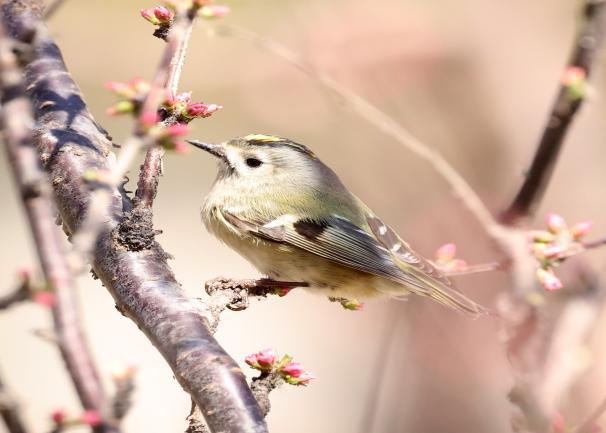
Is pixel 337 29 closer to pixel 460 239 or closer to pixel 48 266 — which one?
pixel 460 239

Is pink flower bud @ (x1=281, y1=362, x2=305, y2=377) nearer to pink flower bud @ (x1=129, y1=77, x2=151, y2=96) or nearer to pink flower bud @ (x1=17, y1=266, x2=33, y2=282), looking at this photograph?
pink flower bud @ (x1=129, y1=77, x2=151, y2=96)

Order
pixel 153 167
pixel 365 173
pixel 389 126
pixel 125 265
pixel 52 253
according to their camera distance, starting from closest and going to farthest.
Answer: pixel 52 253 → pixel 389 126 → pixel 125 265 → pixel 153 167 → pixel 365 173

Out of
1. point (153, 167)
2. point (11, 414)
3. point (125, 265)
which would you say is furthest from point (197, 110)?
point (11, 414)

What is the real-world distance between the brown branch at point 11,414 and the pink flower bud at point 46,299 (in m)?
0.07

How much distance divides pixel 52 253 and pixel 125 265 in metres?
0.89

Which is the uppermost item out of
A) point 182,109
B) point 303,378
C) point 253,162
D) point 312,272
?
point 253,162

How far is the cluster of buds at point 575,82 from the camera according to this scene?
0.82 meters

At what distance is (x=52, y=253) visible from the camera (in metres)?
0.60

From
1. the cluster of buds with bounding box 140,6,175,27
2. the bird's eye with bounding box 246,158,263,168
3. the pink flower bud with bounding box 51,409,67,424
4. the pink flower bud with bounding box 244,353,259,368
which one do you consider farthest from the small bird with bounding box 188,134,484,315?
the pink flower bud with bounding box 51,409,67,424

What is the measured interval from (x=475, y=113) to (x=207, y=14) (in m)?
2.19

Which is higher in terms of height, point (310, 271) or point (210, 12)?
point (310, 271)

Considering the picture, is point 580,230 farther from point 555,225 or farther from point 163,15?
point 163,15

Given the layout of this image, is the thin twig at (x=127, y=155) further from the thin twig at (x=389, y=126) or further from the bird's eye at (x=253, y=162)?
the bird's eye at (x=253, y=162)

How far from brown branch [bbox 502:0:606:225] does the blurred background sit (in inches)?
24.6
